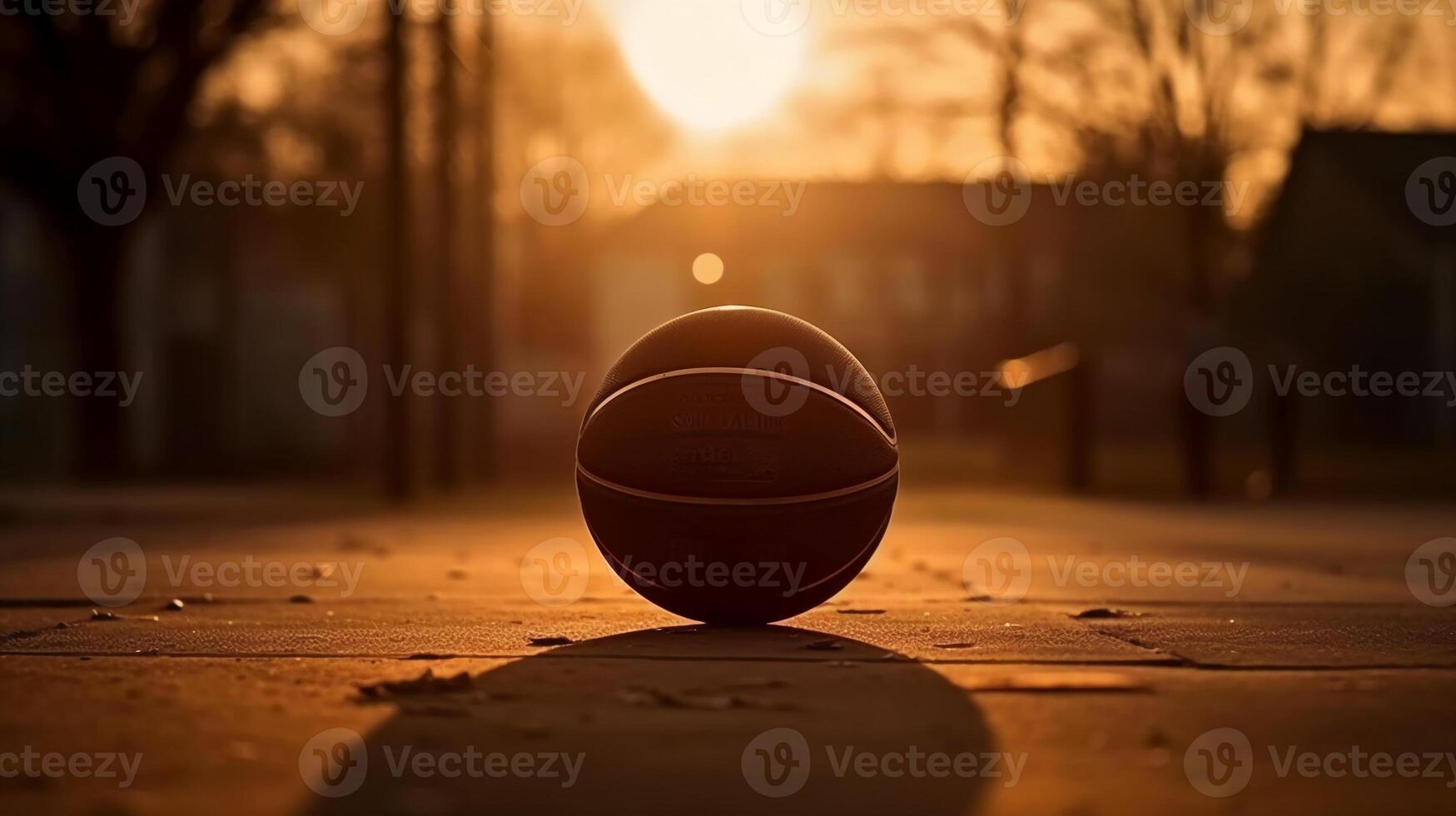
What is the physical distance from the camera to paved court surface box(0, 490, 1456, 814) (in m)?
3.59

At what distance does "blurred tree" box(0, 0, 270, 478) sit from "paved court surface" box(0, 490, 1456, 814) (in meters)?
16.0

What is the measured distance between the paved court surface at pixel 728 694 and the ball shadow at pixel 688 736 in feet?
0.04

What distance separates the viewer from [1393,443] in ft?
116

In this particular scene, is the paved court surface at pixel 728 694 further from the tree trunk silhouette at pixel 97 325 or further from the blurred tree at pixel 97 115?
the blurred tree at pixel 97 115

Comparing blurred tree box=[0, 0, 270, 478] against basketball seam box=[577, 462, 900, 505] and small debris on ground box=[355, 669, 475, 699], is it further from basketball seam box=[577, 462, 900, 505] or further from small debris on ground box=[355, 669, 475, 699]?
small debris on ground box=[355, 669, 475, 699]

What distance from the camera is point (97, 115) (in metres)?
23.2

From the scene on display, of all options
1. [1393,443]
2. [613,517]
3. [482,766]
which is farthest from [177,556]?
[1393,443]

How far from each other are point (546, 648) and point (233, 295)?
1127 inches

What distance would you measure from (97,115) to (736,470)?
801 inches

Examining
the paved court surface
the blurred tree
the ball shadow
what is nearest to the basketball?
the paved court surface

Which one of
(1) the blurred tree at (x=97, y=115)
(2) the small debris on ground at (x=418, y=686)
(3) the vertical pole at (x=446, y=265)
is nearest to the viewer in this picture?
(2) the small debris on ground at (x=418, y=686)

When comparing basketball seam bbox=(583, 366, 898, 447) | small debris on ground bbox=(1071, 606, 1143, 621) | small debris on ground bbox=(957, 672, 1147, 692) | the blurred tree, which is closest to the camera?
small debris on ground bbox=(957, 672, 1147, 692)

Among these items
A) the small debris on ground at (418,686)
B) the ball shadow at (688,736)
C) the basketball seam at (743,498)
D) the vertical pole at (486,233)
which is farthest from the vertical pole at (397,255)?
the small debris on ground at (418,686)

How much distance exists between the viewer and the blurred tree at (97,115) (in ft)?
75.5
